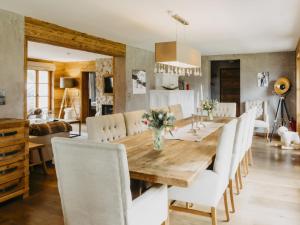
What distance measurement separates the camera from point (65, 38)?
4.46 meters

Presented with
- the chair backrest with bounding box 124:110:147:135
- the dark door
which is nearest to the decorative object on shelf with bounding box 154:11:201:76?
the chair backrest with bounding box 124:110:147:135

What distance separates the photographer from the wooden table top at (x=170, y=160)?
1786 millimetres

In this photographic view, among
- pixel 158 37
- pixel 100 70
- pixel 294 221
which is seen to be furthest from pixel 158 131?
pixel 100 70

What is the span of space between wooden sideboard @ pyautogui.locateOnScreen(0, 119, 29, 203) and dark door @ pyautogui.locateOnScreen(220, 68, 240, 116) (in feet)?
24.9

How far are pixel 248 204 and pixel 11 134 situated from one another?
2.78 metres

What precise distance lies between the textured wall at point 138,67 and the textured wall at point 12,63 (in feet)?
9.12

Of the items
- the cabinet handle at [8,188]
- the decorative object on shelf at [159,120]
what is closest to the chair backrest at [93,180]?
the decorative object on shelf at [159,120]

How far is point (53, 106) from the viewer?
10.5m

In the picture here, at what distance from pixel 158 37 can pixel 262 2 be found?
2331 millimetres

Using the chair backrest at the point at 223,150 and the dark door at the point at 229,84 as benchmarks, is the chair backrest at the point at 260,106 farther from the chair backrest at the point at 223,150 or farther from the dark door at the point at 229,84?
the chair backrest at the point at 223,150

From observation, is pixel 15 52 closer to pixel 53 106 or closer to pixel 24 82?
pixel 24 82

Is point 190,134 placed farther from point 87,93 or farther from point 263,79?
point 87,93

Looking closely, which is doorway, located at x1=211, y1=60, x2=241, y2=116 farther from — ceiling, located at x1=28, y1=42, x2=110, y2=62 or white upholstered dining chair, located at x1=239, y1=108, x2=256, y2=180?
white upholstered dining chair, located at x1=239, y1=108, x2=256, y2=180

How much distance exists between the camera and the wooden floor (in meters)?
2.69
